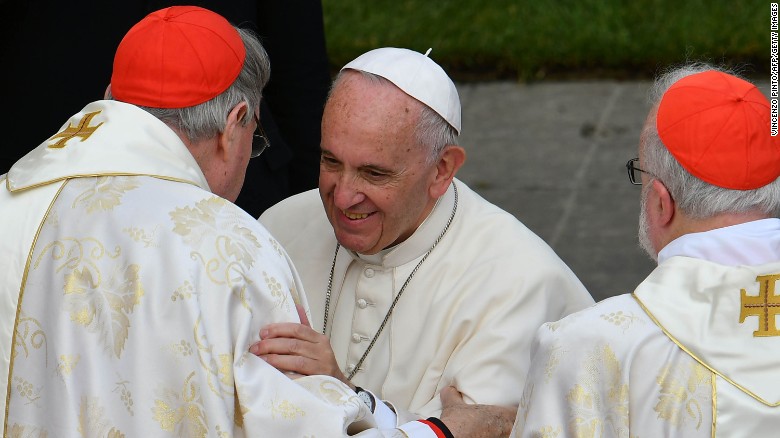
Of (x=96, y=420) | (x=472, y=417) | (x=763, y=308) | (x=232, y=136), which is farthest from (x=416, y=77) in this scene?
(x=96, y=420)

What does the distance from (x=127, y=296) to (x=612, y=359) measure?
3.17 feet

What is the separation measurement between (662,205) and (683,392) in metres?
0.41

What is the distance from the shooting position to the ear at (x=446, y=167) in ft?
11.7

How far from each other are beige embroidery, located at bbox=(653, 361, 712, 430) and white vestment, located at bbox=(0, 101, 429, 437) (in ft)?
2.04

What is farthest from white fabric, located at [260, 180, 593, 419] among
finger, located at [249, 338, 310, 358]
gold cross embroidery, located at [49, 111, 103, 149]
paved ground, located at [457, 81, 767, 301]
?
paved ground, located at [457, 81, 767, 301]

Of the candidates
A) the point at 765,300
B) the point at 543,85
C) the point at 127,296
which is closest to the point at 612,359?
the point at 765,300


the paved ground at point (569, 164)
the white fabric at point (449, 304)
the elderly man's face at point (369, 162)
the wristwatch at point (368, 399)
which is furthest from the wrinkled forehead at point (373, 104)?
the paved ground at point (569, 164)

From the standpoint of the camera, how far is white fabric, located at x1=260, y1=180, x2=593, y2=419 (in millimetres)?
3457

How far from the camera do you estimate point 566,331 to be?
2.68m

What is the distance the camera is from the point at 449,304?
3564 millimetres

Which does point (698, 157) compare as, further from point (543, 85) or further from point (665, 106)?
point (543, 85)

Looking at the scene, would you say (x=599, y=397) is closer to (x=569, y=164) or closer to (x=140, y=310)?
(x=140, y=310)

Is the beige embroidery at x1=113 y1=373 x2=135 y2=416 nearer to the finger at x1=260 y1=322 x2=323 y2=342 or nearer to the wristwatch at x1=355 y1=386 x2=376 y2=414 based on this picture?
the finger at x1=260 y1=322 x2=323 y2=342

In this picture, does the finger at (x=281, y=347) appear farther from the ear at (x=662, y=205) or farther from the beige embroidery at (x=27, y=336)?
the ear at (x=662, y=205)
